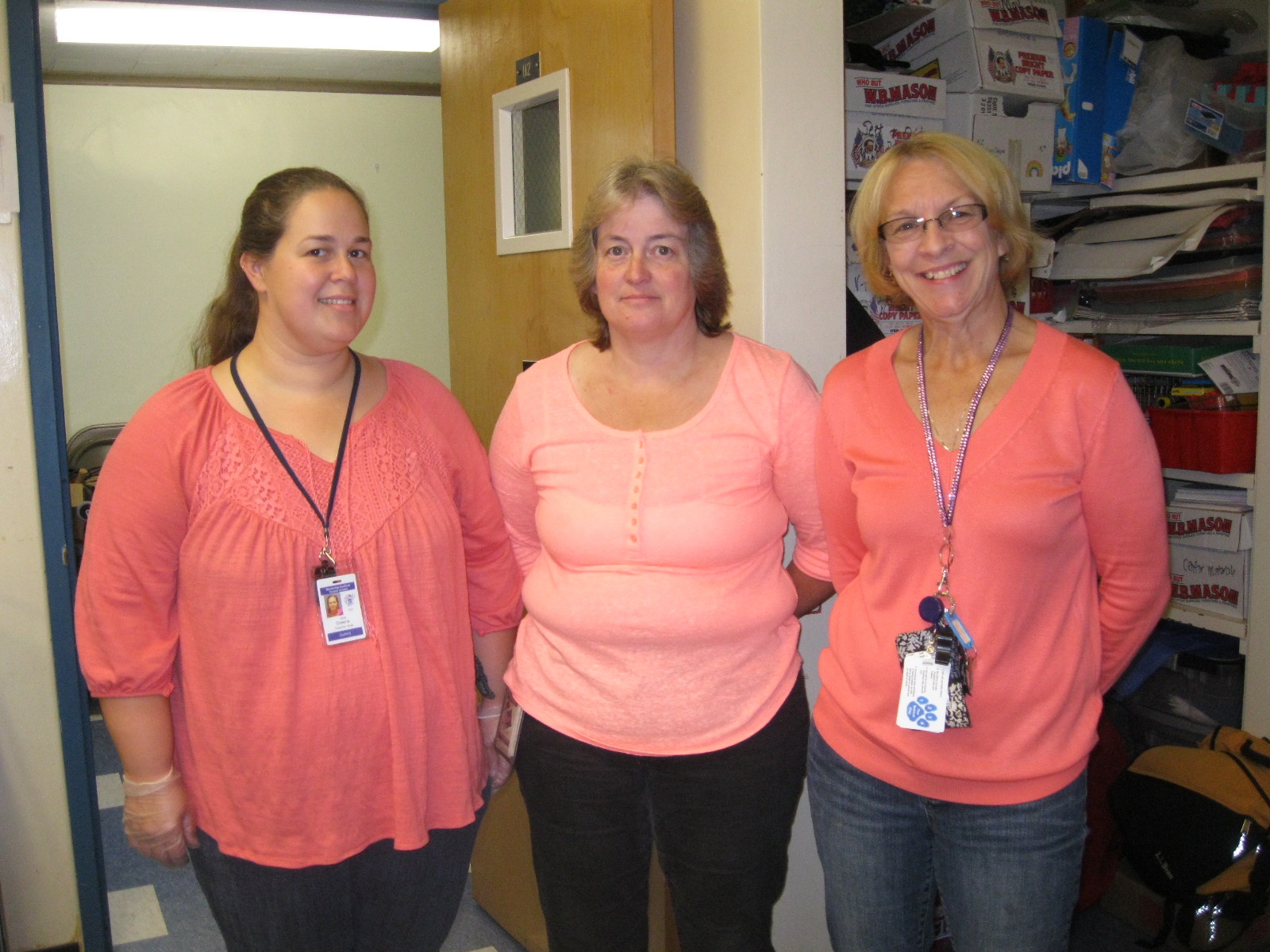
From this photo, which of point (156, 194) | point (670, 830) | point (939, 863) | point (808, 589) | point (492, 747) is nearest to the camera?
point (939, 863)

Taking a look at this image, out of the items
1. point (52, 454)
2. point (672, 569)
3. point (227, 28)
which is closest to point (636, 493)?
point (672, 569)

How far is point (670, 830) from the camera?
1.54 meters

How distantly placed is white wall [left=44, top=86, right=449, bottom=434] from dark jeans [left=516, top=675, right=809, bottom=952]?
10.1ft

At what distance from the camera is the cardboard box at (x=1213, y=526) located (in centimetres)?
263

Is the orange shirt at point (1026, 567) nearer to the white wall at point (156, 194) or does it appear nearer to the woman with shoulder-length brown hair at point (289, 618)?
the woman with shoulder-length brown hair at point (289, 618)

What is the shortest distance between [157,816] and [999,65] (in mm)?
2522

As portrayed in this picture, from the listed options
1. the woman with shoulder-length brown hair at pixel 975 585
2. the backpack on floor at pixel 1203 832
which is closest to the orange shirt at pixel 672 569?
the woman with shoulder-length brown hair at pixel 975 585

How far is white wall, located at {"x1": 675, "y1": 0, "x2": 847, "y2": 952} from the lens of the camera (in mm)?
1962

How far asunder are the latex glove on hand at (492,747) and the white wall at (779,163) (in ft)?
2.35

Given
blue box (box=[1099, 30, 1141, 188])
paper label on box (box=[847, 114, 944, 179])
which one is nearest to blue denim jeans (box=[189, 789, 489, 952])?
paper label on box (box=[847, 114, 944, 179])

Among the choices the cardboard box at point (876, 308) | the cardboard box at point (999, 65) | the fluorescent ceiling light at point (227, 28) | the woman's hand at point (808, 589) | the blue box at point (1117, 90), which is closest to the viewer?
the woman's hand at point (808, 589)

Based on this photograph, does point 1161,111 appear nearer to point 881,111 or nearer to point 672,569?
point 881,111

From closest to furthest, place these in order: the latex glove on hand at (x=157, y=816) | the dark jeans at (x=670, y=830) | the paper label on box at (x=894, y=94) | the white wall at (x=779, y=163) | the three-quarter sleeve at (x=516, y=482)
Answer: the latex glove on hand at (x=157, y=816), the dark jeans at (x=670, y=830), the three-quarter sleeve at (x=516, y=482), the white wall at (x=779, y=163), the paper label on box at (x=894, y=94)

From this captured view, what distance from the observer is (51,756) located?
7.93ft
